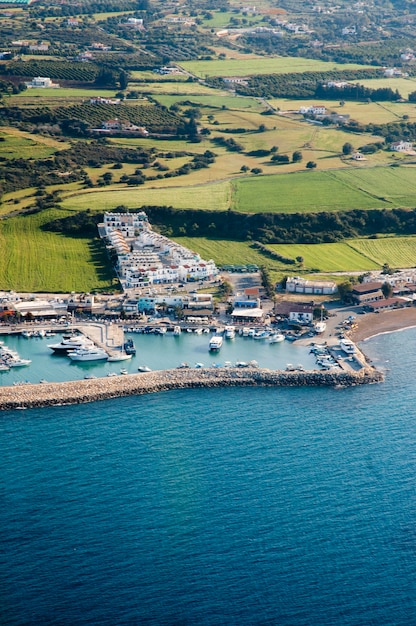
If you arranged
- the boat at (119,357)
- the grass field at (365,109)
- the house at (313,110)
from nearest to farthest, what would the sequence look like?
the boat at (119,357), the grass field at (365,109), the house at (313,110)

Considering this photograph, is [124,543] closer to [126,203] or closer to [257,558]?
[257,558]

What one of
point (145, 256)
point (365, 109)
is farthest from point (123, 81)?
point (145, 256)

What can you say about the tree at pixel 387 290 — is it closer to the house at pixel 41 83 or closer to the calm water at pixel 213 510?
the calm water at pixel 213 510

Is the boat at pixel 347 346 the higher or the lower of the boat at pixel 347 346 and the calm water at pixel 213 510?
the lower

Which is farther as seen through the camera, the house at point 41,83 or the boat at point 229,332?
the house at point 41,83

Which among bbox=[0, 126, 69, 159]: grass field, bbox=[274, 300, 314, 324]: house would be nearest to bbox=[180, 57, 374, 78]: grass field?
bbox=[0, 126, 69, 159]: grass field

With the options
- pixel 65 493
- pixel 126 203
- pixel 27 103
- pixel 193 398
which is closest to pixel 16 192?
pixel 126 203

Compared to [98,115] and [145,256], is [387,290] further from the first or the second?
[98,115]

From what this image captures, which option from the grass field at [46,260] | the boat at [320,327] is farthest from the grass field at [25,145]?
the boat at [320,327]
